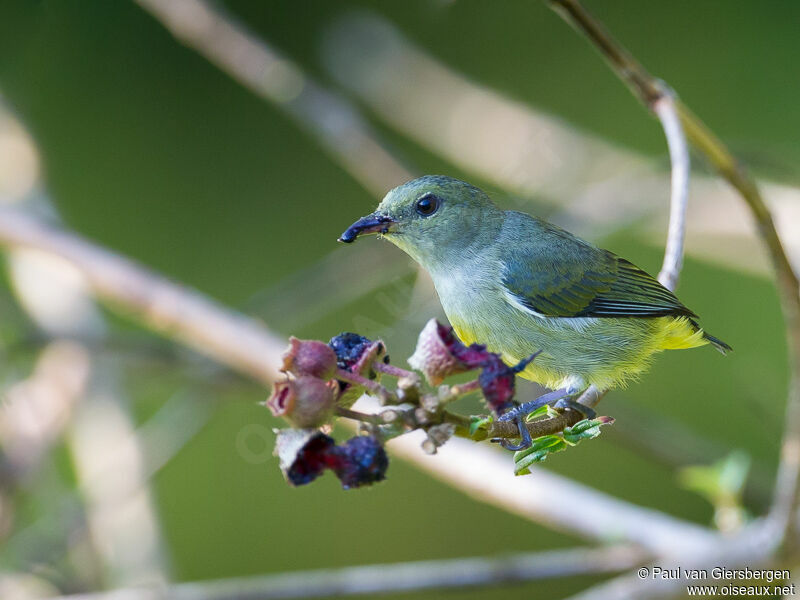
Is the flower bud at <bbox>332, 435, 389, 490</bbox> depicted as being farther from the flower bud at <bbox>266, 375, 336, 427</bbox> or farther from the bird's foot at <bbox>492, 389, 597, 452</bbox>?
the bird's foot at <bbox>492, 389, 597, 452</bbox>

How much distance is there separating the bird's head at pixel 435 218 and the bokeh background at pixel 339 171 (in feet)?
7.37

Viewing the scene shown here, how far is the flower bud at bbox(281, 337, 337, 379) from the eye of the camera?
3.69ft

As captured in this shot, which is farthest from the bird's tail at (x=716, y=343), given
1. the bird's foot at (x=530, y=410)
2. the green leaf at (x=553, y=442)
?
the green leaf at (x=553, y=442)

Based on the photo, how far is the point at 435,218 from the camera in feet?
7.04

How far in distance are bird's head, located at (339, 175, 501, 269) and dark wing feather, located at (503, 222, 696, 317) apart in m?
0.15

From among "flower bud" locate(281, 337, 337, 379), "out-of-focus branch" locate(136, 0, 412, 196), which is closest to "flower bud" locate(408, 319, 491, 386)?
"flower bud" locate(281, 337, 337, 379)

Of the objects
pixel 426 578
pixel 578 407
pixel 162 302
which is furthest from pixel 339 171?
pixel 578 407

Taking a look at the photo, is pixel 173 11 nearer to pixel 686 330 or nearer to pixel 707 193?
pixel 707 193

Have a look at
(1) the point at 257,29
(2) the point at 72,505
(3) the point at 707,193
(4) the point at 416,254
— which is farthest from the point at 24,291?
(3) the point at 707,193

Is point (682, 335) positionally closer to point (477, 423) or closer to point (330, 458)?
point (477, 423)

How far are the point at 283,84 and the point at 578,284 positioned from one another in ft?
8.08

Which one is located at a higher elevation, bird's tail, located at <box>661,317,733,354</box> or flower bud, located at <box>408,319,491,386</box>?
bird's tail, located at <box>661,317,733,354</box>

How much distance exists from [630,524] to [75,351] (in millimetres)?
2409

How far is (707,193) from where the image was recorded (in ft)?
14.0
